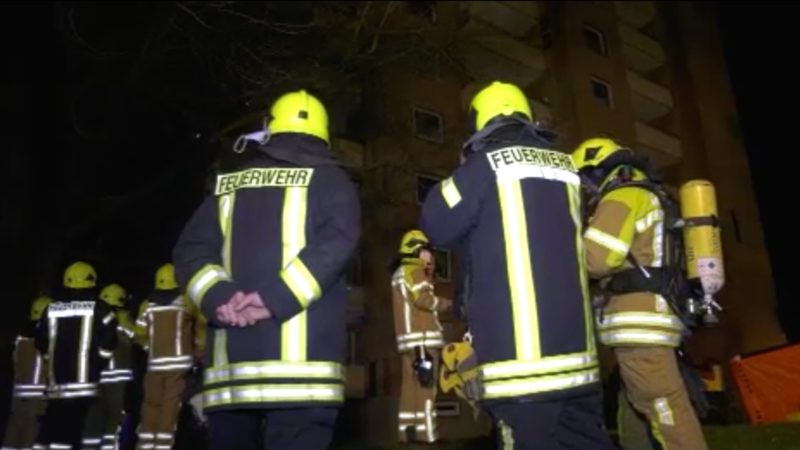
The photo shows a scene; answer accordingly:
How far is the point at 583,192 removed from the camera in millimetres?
4660

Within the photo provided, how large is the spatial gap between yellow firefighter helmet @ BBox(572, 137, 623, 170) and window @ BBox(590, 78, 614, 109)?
740 inches

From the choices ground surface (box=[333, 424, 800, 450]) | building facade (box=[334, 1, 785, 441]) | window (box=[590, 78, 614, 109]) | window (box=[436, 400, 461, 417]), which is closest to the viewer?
ground surface (box=[333, 424, 800, 450])

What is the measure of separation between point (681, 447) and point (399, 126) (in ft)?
38.8

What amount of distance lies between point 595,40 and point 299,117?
22.1 meters

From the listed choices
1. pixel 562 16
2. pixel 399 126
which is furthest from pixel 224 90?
pixel 562 16

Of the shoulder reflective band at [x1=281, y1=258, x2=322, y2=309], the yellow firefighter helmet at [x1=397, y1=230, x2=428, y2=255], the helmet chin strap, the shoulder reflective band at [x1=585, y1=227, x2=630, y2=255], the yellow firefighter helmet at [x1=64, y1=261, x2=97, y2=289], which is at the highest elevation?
the yellow firefighter helmet at [x1=397, y1=230, x2=428, y2=255]

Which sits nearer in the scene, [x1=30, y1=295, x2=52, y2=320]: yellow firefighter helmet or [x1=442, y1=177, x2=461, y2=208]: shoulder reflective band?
[x1=442, y1=177, x2=461, y2=208]: shoulder reflective band

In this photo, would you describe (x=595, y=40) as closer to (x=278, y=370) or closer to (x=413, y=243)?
(x=413, y=243)

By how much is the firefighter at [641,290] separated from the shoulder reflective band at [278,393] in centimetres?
164

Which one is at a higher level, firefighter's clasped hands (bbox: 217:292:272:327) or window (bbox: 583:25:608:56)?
window (bbox: 583:25:608:56)

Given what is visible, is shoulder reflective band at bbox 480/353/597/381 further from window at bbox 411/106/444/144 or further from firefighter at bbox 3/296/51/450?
window at bbox 411/106/444/144

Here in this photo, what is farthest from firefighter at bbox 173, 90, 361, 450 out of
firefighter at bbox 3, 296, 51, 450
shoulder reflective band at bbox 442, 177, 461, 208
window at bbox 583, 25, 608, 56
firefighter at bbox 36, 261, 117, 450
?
window at bbox 583, 25, 608, 56

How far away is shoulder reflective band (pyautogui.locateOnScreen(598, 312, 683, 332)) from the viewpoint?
418 cm

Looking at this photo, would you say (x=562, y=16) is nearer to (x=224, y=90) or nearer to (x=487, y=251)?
(x=224, y=90)
